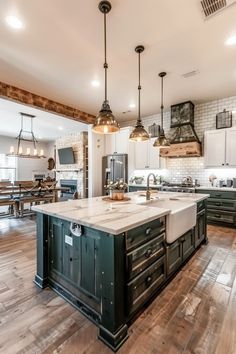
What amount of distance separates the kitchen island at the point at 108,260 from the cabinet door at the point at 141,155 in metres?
3.55

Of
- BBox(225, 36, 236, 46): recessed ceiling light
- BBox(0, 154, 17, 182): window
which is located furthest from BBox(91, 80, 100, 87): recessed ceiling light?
BBox(0, 154, 17, 182): window

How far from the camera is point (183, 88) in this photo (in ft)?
13.5

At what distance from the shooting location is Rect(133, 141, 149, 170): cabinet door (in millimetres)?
5676

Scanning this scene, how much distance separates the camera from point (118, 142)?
19.7 ft

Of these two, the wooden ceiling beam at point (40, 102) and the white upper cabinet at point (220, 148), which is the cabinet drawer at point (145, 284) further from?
the wooden ceiling beam at point (40, 102)

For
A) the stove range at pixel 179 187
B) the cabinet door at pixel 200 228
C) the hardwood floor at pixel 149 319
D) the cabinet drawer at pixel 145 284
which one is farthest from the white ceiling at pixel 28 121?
the cabinet drawer at pixel 145 284

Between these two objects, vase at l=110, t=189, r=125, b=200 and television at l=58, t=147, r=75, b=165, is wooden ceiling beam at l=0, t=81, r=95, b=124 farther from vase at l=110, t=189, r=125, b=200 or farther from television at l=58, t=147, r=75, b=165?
vase at l=110, t=189, r=125, b=200

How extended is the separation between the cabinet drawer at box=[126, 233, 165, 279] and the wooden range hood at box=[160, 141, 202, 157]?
11.2 ft

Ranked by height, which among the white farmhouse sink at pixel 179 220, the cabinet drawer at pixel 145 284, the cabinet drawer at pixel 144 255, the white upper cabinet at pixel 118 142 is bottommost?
the cabinet drawer at pixel 145 284

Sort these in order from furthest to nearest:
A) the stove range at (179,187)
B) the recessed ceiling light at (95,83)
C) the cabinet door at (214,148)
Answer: the stove range at (179,187), the cabinet door at (214,148), the recessed ceiling light at (95,83)

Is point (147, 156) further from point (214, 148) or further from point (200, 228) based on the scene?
point (200, 228)

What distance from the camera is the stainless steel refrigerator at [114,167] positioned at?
228 inches

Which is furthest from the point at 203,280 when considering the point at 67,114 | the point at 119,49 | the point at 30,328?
the point at 67,114

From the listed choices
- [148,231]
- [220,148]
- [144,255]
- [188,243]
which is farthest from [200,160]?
[144,255]
